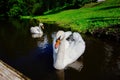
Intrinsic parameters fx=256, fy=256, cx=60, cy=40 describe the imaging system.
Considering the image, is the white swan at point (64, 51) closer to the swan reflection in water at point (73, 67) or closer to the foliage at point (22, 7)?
the swan reflection in water at point (73, 67)

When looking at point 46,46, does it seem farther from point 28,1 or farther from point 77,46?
point 28,1

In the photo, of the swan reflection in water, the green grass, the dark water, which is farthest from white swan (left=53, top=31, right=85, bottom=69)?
the green grass

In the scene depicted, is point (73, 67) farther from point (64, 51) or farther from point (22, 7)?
point (22, 7)

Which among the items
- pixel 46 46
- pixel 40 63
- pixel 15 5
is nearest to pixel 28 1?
pixel 15 5

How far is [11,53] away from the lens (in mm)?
22828

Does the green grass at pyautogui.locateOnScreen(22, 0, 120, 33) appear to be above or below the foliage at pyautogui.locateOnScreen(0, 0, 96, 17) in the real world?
above

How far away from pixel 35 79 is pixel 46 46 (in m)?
9.97

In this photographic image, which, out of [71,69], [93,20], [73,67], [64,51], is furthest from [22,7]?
[71,69]

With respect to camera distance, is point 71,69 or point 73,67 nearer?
point 71,69

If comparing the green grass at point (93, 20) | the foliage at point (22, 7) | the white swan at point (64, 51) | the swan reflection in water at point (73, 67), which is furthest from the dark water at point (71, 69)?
the foliage at point (22, 7)

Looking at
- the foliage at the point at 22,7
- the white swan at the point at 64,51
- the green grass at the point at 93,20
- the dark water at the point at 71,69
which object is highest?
the white swan at the point at 64,51

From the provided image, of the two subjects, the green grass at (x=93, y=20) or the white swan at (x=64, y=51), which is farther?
the green grass at (x=93, y=20)

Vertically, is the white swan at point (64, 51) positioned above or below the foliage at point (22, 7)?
above

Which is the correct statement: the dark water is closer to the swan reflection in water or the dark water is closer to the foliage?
the swan reflection in water
